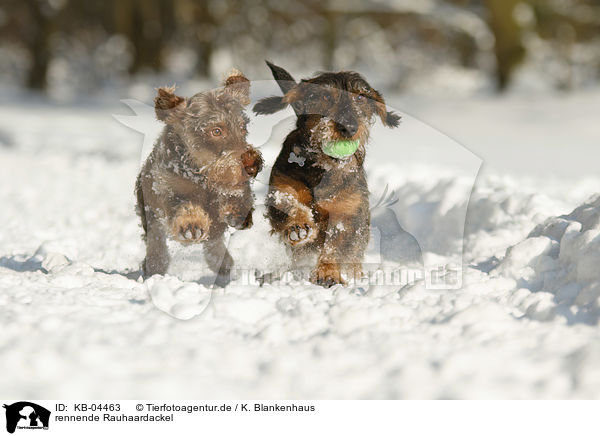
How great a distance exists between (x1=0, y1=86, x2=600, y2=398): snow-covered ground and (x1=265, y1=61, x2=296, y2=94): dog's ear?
0.18 metres

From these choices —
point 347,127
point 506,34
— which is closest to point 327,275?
point 347,127

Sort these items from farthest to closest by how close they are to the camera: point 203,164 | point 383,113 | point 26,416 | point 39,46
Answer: point 39,46
point 383,113
point 203,164
point 26,416

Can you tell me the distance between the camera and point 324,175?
2.91m

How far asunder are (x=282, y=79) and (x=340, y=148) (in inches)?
18.6

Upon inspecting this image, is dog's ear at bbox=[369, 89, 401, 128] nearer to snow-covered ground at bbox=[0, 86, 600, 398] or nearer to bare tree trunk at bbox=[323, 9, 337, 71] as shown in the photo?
snow-covered ground at bbox=[0, 86, 600, 398]

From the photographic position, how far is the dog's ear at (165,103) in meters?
2.88

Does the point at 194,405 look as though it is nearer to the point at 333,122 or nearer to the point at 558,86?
the point at 333,122

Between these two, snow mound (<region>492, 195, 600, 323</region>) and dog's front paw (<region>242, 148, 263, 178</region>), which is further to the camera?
dog's front paw (<region>242, 148, 263, 178</region>)

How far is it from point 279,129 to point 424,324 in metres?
1.19

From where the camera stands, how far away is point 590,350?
2115mm

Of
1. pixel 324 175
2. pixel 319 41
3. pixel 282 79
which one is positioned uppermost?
pixel 319 41

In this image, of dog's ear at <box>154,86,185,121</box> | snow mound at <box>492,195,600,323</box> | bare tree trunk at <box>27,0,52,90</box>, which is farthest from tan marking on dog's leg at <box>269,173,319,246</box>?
bare tree trunk at <box>27,0,52,90</box>

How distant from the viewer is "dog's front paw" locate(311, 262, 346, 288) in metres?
3.13

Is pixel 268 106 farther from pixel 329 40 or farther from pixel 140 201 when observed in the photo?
pixel 329 40
